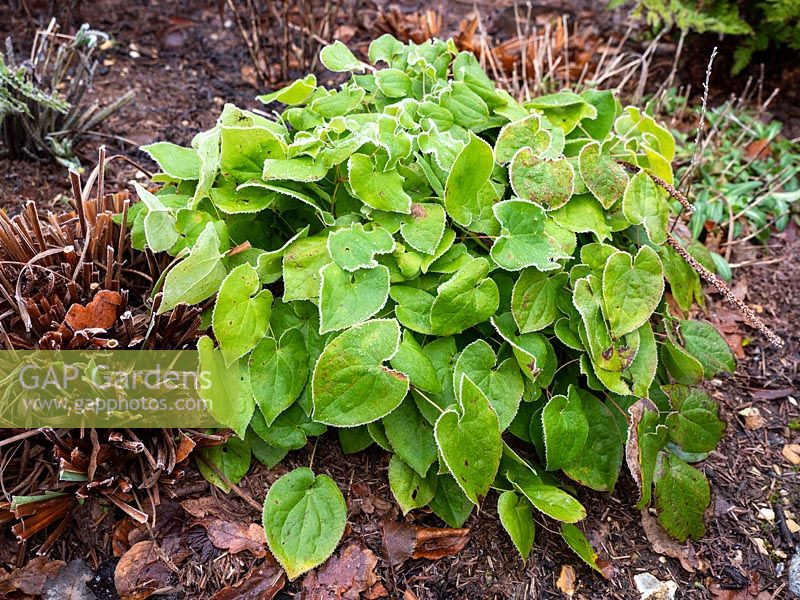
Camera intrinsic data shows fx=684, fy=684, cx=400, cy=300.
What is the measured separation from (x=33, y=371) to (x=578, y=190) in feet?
5.46

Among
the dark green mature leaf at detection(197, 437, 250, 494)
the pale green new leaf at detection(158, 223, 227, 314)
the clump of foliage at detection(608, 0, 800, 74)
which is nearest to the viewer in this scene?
the pale green new leaf at detection(158, 223, 227, 314)

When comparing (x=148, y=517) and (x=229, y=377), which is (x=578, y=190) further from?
(x=148, y=517)

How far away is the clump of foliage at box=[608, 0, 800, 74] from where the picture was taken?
3645 millimetres

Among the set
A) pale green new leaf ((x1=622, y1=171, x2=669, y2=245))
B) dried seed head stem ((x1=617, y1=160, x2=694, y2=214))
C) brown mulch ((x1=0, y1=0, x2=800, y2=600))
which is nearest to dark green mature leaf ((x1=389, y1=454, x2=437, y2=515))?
brown mulch ((x1=0, y1=0, x2=800, y2=600))

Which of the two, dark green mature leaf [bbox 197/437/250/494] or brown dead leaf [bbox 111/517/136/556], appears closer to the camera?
brown dead leaf [bbox 111/517/136/556]

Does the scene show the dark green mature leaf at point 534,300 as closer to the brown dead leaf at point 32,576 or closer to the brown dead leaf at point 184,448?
the brown dead leaf at point 184,448

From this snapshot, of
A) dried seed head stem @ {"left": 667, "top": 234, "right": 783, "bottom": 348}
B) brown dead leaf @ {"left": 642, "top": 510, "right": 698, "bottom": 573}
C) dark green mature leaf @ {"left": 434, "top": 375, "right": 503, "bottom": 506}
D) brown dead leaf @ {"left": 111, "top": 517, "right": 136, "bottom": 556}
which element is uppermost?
dried seed head stem @ {"left": 667, "top": 234, "right": 783, "bottom": 348}

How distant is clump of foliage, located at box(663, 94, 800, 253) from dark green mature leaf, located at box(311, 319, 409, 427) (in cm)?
186

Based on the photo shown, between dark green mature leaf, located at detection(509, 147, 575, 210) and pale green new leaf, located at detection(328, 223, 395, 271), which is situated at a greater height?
dark green mature leaf, located at detection(509, 147, 575, 210)

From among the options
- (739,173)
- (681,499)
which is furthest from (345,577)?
(739,173)

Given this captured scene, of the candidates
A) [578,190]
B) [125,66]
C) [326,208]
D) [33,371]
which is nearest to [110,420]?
[33,371]

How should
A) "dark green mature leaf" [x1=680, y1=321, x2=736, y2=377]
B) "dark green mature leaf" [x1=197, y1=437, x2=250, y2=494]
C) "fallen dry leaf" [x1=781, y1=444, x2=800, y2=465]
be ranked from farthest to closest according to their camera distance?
"fallen dry leaf" [x1=781, y1=444, x2=800, y2=465] < "dark green mature leaf" [x1=680, y1=321, x2=736, y2=377] < "dark green mature leaf" [x1=197, y1=437, x2=250, y2=494]

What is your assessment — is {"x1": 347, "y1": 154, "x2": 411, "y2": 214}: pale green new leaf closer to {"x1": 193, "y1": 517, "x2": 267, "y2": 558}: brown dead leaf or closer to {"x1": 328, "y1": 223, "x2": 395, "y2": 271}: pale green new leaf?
{"x1": 328, "y1": 223, "x2": 395, "y2": 271}: pale green new leaf

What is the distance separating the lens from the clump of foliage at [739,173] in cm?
323
